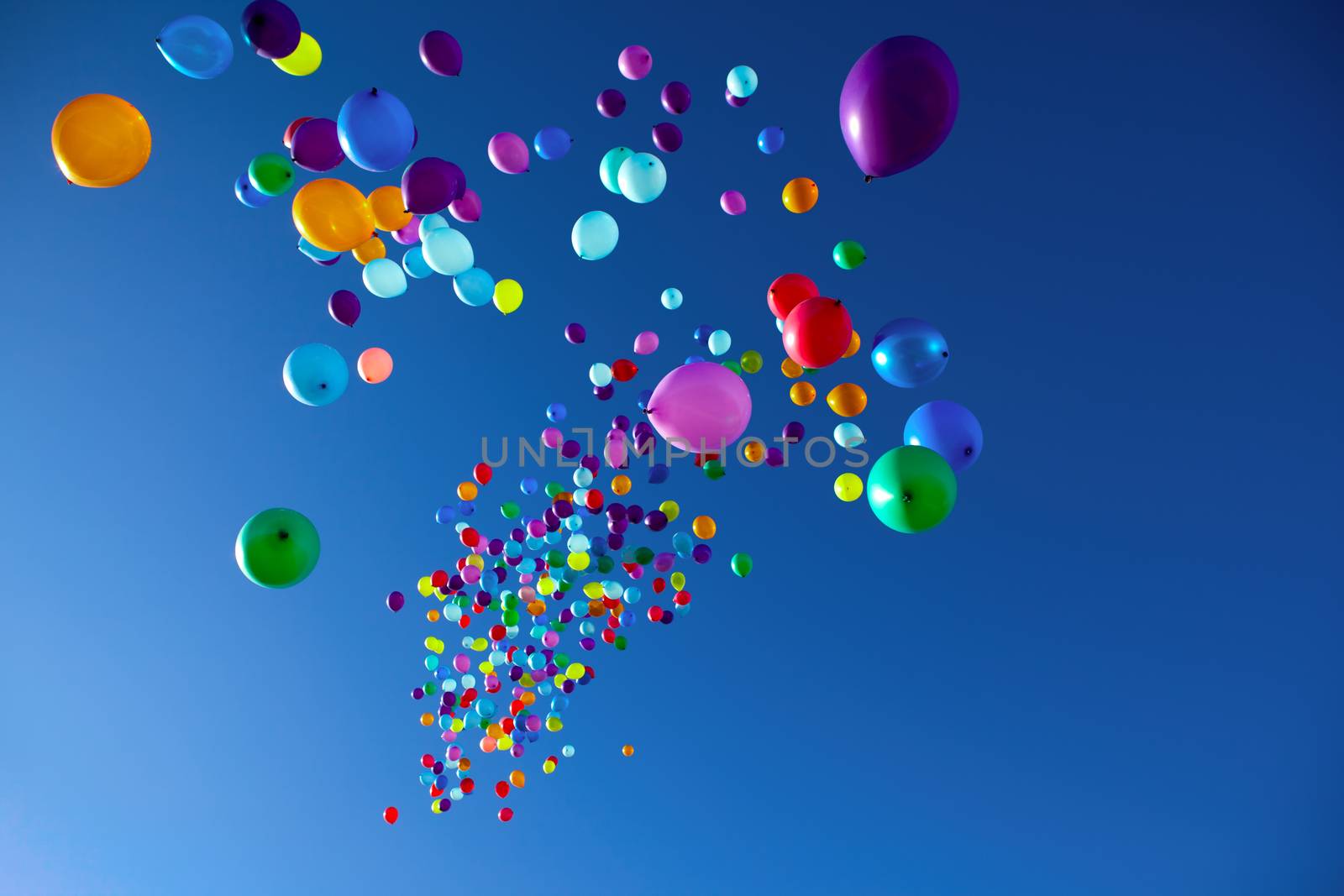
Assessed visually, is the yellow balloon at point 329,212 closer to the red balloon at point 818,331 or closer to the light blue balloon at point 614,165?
the light blue balloon at point 614,165

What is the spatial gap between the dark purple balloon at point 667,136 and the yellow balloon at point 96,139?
1.92m

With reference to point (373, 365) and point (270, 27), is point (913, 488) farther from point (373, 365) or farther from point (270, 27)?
point (270, 27)

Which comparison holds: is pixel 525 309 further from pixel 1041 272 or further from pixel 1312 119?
pixel 1312 119

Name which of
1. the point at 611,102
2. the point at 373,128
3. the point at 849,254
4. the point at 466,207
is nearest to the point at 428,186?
the point at 373,128

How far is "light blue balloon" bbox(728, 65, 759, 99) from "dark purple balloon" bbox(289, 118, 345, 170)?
162 cm

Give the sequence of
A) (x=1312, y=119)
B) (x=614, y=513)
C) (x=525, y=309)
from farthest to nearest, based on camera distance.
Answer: (x=525, y=309) < (x=1312, y=119) < (x=614, y=513)

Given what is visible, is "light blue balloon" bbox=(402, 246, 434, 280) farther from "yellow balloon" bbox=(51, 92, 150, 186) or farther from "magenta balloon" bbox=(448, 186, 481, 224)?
"yellow balloon" bbox=(51, 92, 150, 186)

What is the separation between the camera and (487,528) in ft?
13.7

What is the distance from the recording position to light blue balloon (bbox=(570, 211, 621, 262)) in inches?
118

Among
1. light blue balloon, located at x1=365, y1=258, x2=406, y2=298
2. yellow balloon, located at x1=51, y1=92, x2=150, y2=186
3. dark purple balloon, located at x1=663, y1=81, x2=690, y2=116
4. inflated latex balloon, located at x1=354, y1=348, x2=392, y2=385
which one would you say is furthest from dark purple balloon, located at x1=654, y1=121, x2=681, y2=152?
yellow balloon, located at x1=51, y1=92, x2=150, y2=186

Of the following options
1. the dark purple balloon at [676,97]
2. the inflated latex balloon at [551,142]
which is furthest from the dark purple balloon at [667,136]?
the inflated latex balloon at [551,142]

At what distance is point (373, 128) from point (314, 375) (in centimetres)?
91

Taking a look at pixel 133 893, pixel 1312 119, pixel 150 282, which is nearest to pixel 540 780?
pixel 133 893

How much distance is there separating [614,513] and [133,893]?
3.79 m
